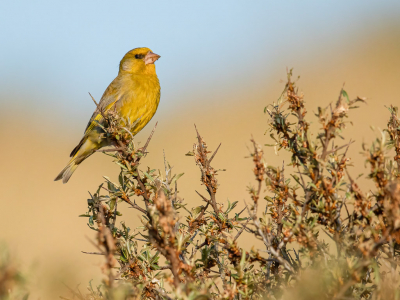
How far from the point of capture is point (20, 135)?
75.5ft

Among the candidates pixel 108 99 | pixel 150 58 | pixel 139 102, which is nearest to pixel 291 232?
pixel 139 102

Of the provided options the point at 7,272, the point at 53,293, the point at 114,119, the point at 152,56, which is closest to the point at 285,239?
the point at 7,272

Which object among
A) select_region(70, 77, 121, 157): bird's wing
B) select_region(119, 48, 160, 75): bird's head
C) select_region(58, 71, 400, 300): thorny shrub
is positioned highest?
select_region(119, 48, 160, 75): bird's head

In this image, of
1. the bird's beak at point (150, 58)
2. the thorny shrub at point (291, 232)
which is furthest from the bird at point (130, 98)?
the thorny shrub at point (291, 232)

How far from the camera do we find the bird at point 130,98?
20.6 ft

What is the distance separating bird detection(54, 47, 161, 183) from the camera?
627 cm

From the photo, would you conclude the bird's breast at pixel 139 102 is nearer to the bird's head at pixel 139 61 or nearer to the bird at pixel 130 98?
the bird at pixel 130 98

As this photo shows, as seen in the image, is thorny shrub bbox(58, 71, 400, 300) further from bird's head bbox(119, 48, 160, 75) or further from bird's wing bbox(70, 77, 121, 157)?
bird's head bbox(119, 48, 160, 75)

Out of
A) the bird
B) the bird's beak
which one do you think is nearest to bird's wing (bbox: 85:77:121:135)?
the bird

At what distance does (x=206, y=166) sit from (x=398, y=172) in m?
1.03

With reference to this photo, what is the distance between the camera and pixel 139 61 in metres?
7.06

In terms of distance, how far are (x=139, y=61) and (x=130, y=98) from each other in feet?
3.25

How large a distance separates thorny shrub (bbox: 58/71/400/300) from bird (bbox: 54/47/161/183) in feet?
11.1

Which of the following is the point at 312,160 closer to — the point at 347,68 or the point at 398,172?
→ the point at 398,172
